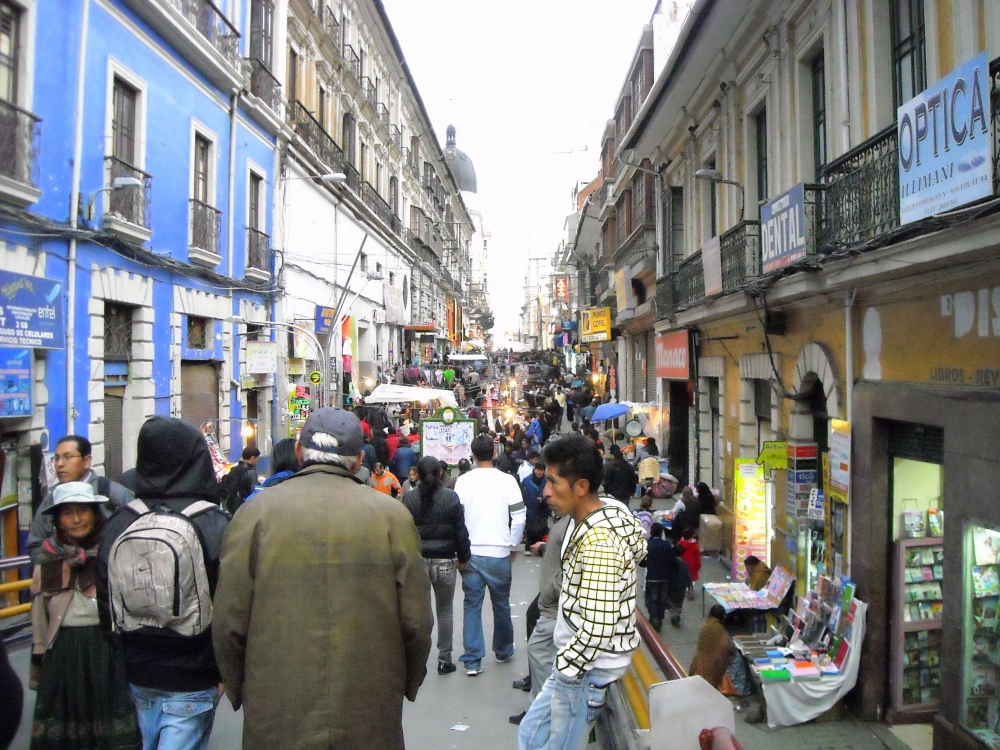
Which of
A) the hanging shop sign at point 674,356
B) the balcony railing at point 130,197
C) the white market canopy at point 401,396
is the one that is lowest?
the white market canopy at point 401,396

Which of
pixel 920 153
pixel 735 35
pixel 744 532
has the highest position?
pixel 735 35

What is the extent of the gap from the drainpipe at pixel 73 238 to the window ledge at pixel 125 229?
63 cm

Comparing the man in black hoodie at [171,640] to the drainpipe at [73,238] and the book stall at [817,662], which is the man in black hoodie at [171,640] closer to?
the book stall at [817,662]

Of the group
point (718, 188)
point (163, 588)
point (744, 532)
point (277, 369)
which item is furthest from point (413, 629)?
point (277, 369)

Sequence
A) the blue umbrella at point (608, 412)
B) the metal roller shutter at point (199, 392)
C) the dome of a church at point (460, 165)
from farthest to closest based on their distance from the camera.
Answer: the dome of a church at point (460, 165) → the blue umbrella at point (608, 412) → the metal roller shutter at point (199, 392)

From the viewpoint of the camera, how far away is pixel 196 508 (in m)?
3.21

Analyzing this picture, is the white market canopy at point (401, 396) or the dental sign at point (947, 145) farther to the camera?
the white market canopy at point (401, 396)

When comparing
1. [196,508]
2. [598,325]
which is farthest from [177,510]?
[598,325]

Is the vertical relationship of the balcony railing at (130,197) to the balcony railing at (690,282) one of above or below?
above

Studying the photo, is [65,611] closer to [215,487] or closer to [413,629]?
[215,487]

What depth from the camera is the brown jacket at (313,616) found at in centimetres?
257

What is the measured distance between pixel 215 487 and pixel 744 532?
838 centimetres

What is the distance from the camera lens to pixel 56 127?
9727 mm

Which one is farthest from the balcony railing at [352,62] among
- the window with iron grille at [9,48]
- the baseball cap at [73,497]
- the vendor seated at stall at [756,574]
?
the baseball cap at [73,497]
